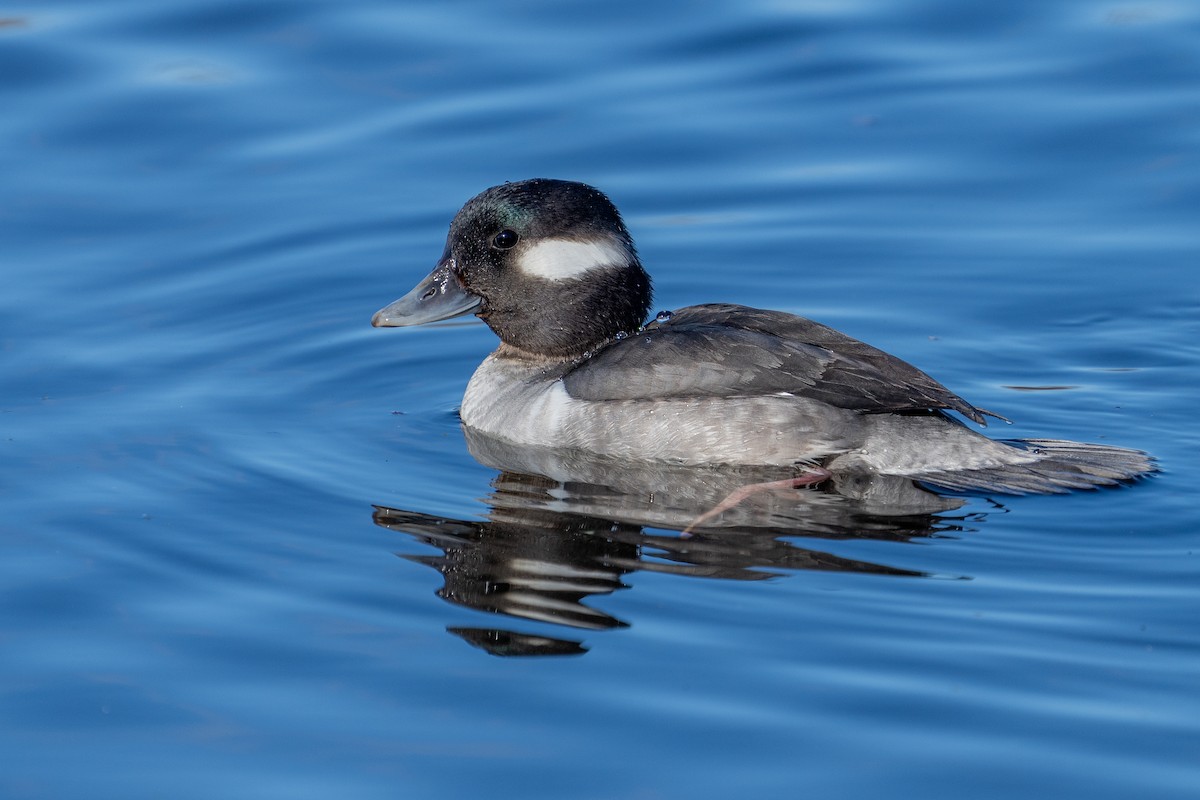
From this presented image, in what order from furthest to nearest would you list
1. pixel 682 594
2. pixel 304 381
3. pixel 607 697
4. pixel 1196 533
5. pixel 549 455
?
pixel 304 381, pixel 549 455, pixel 1196 533, pixel 682 594, pixel 607 697

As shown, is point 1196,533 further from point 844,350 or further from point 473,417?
point 473,417

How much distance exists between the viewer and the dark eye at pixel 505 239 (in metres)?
8.76

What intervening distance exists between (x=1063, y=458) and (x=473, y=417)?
2.93 metres

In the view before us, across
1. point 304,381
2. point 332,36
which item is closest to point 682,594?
point 304,381

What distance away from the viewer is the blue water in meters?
5.60

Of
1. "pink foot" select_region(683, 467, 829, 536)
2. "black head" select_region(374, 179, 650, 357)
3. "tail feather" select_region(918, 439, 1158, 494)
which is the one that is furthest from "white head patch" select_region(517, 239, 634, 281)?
"tail feather" select_region(918, 439, 1158, 494)

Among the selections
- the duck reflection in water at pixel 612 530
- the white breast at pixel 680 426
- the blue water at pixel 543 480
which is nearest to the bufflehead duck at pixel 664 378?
the white breast at pixel 680 426

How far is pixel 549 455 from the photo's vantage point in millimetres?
8375

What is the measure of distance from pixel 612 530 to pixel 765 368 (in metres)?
1.19

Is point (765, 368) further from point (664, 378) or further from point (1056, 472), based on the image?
point (1056, 472)

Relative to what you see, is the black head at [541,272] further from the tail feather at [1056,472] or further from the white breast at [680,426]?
the tail feather at [1056,472]

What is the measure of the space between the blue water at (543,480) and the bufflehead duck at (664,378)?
30 centimetres

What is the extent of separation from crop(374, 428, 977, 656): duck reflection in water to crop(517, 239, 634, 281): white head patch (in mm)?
962

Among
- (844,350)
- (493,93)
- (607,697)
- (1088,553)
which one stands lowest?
(607,697)
